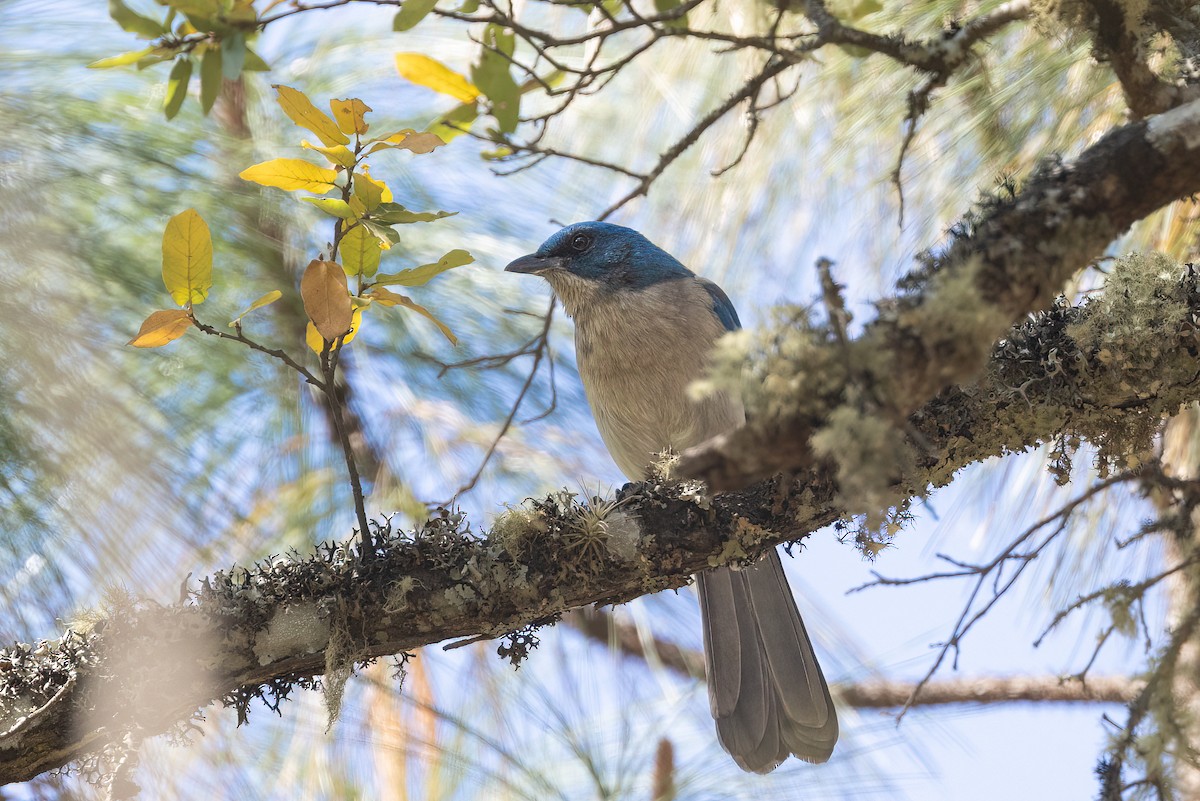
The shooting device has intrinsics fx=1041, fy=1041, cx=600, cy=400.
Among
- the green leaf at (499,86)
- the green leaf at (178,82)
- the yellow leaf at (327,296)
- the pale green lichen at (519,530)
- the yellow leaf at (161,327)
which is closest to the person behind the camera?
the yellow leaf at (327,296)

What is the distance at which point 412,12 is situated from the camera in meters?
2.41

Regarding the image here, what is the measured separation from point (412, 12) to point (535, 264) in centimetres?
192

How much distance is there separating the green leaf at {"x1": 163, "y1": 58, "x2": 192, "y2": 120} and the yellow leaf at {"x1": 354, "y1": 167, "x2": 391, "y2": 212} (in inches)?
22.8

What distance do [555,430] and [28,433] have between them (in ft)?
7.02

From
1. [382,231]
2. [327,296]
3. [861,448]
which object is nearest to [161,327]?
[327,296]

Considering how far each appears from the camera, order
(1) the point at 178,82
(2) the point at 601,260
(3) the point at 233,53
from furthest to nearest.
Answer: (2) the point at 601,260 → (1) the point at 178,82 → (3) the point at 233,53

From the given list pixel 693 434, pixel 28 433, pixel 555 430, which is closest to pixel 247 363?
pixel 28 433

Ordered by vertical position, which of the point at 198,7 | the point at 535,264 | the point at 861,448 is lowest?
the point at 861,448

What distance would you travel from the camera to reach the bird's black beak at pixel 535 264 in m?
4.27

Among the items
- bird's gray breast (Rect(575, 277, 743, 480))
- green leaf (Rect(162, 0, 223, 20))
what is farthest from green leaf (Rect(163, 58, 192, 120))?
bird's gray breast (Rect(575, 277, 743, 480))

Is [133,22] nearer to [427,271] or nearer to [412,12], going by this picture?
[412,12]

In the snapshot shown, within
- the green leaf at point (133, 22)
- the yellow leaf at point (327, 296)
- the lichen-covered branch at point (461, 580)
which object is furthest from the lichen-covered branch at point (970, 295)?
the green leaf at point (133, 22)

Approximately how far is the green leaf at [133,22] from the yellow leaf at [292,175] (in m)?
0.46

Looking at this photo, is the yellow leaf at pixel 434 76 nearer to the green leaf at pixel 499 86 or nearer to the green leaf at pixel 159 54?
the green leaf at pixel 499 86
